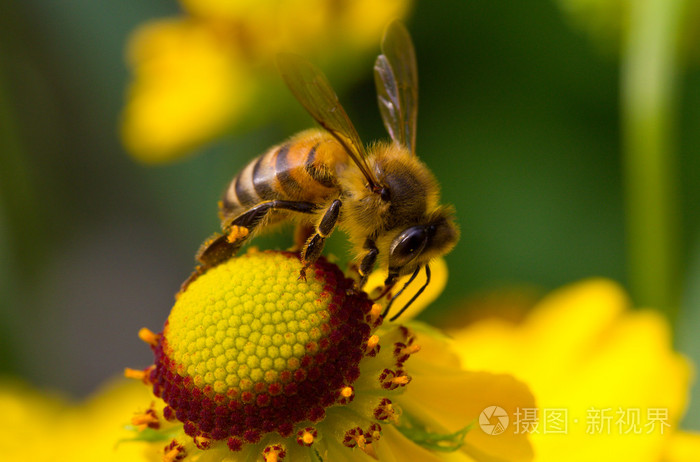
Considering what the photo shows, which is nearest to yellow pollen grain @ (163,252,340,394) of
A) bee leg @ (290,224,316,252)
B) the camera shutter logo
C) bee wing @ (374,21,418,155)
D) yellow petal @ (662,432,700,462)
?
bee leg @ (290,224,316,252)

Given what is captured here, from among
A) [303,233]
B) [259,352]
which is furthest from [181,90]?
[259,352]

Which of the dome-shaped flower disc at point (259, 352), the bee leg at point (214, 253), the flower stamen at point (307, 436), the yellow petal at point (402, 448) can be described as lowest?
the yellow petal at point (402, 448)

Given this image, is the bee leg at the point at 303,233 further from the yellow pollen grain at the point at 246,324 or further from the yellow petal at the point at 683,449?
the yellow petal at the point at 683,449

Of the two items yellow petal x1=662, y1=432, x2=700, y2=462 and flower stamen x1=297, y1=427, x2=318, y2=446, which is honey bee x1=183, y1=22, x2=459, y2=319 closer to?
flower stamen x1=297, y1=427, x2=318, y2=446

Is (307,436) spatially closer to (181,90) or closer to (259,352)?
(259,352)

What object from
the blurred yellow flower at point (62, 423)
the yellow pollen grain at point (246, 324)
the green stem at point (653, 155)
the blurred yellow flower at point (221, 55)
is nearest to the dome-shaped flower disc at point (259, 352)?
the yellow pollen grain at point (246, 324)

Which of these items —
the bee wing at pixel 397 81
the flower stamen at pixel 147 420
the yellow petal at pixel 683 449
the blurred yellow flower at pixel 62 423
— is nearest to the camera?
the flower stamen at pixel 147 420

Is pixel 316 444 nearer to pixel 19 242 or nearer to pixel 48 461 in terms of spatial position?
pixel 48 461

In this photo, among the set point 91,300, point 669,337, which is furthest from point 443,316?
point 91,300
